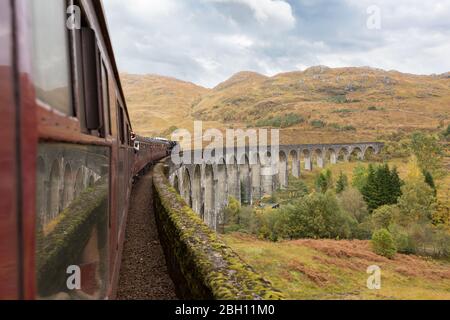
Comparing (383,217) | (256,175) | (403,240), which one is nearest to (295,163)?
(256,175)

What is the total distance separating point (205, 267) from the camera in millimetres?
3430

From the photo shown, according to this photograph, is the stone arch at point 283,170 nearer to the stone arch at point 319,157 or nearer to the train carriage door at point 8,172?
the stone arch at point 319,157

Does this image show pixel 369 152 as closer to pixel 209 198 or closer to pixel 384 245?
pixel 209 198

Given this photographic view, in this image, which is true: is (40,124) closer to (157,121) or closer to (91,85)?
(91,85)

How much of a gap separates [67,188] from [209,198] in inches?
1546

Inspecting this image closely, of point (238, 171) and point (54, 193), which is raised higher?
point (54, 193)

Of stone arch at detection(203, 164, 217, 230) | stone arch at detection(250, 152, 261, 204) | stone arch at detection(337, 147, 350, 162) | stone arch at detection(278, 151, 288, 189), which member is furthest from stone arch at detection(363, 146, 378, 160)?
stone arch at detection(203, 164, 217, 230)

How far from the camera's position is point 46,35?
1293mm

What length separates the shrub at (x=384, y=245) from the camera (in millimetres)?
29438

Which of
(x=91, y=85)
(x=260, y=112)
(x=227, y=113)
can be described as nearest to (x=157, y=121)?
(x=227, y=113)

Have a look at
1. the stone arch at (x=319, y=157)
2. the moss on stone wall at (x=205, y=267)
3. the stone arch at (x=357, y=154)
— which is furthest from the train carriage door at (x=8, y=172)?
the stone arch at (x=357, y=154)

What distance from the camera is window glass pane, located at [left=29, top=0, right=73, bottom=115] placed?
1.14 metres

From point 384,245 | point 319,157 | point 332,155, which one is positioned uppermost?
point 332,155

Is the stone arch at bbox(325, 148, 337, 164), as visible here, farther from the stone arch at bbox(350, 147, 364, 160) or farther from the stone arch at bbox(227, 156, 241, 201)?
the stone arch at bbox(227, 156, 241, 201)
